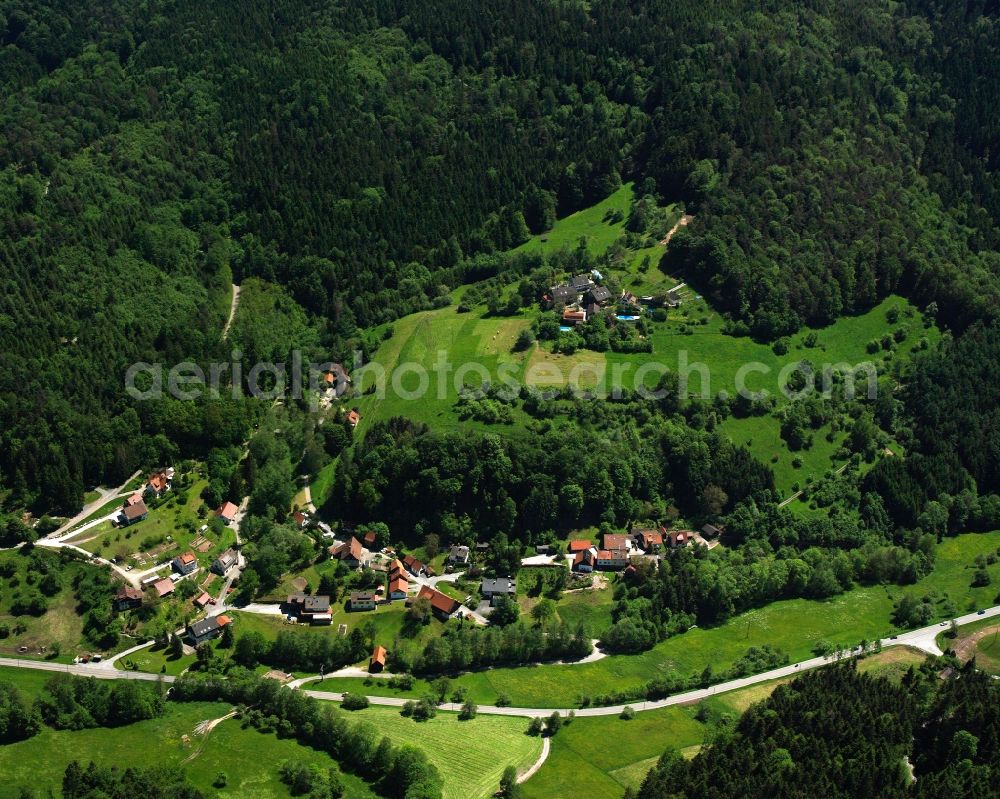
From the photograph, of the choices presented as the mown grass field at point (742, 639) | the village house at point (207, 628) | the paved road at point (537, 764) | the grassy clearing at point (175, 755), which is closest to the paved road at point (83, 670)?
the village house at point (207, 628)

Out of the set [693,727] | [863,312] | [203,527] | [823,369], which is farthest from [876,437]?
[203,527]

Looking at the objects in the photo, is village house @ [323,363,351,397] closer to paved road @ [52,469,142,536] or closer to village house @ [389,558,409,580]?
paved road @ [52,469,142,536]

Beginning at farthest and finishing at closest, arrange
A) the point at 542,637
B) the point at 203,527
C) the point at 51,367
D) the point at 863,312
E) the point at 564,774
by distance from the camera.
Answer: the point at 863,312
the point at 51,367
the point at 203,527
the point at 542,637
the point at 564,774

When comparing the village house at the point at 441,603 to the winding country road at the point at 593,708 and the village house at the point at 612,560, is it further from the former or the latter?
the village house at the point at 612,560

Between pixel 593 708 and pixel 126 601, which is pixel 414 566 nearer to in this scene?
pixel 593 708

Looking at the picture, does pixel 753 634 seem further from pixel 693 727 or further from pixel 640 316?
pixel 640 316

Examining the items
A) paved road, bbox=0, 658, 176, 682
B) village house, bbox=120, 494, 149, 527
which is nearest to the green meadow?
village house, bbox=120, 494, 149, 527
